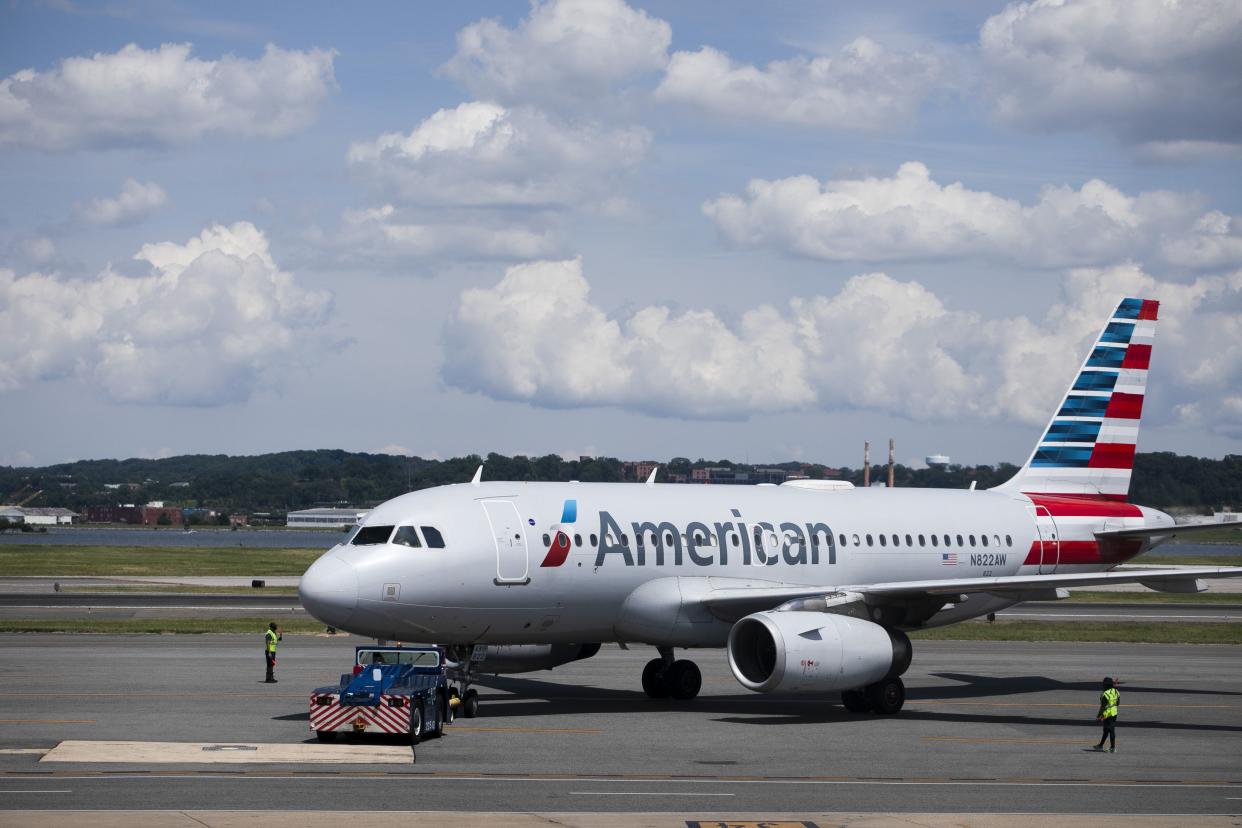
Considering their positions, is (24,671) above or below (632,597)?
below

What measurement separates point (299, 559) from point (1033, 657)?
9215 cm

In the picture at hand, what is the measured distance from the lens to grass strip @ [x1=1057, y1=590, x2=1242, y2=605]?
82.6m

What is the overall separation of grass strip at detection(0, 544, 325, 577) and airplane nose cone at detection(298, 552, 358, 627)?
74.3 meters

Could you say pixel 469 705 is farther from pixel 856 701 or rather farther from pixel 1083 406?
pixel 1083 406

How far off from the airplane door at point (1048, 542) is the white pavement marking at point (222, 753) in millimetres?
23065

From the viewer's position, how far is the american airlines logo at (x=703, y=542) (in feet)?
114

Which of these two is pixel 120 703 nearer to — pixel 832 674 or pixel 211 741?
pixel 211 741

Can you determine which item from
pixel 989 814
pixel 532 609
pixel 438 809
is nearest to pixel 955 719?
pixel 532 609

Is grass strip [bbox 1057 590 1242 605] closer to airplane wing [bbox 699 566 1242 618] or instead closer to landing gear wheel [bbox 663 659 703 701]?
airplane wing [bbox 699 566 1242 618]

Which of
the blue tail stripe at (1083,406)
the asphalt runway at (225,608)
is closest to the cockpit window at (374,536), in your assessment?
the blue tail stripe at (1083,406)

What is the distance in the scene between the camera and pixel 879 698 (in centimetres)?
3512

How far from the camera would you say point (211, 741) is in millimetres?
Answer: 28766

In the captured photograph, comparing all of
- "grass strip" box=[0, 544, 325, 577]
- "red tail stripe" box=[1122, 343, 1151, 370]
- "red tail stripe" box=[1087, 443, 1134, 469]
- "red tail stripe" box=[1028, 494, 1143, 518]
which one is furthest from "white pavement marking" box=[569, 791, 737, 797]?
"grass strip" box=[0, 544, 325, 577]

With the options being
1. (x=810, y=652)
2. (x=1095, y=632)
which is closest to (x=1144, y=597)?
(x=1095, y=632)
